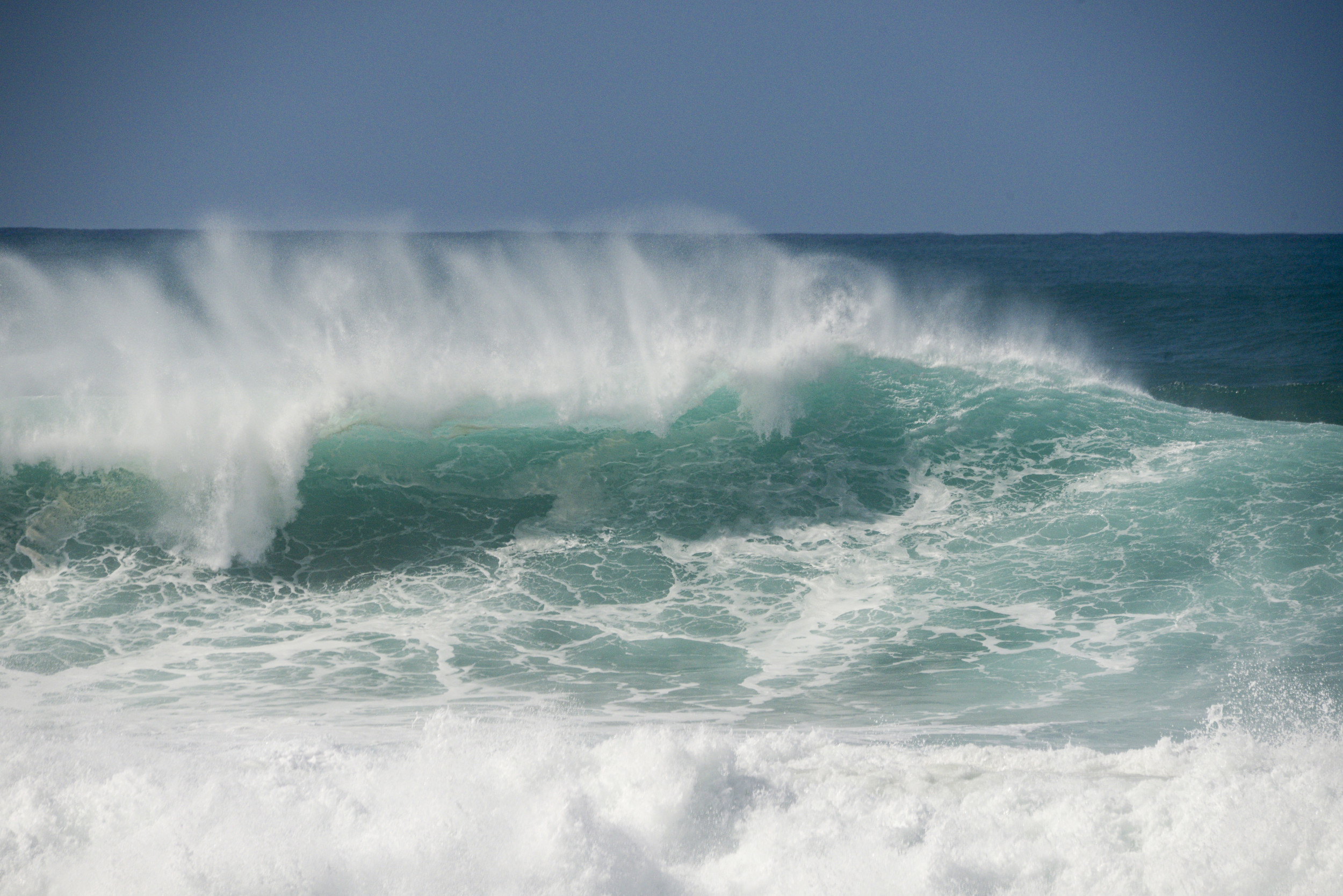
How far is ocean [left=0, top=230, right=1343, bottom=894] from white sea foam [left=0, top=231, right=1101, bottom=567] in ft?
0.24

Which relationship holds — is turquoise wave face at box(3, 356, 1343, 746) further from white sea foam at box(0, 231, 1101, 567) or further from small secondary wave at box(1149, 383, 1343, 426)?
small secondary wave at box(1149, 383, 1343, 426)

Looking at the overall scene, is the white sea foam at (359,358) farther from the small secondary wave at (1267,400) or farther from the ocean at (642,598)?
the small secondary wave at (1267,400)

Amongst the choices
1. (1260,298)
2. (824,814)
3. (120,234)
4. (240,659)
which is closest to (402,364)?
(240,659)

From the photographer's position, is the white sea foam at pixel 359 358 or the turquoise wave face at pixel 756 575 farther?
the white sea foam at pixel 359 358

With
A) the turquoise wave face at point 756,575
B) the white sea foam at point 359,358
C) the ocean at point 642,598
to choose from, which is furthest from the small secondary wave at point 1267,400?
the turquoise wave face at point 756,575

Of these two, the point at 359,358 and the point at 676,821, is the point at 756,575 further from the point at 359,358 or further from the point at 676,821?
the point at 359,358

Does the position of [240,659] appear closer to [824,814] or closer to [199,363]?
[824,814]

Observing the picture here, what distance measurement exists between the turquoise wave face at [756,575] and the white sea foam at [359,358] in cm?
43

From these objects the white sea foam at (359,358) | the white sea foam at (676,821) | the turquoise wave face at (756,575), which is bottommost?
the white sea foam at (676,821)

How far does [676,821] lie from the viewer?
4.57 meters

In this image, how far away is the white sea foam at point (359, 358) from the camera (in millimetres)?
11344

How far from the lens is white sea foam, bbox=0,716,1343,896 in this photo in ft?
13.8

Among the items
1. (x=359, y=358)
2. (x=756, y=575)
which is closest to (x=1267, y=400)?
(x=756, y=575)

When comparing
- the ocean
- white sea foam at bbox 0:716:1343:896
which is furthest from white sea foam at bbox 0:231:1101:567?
white sea foam at bbox 0:716:1343:896
